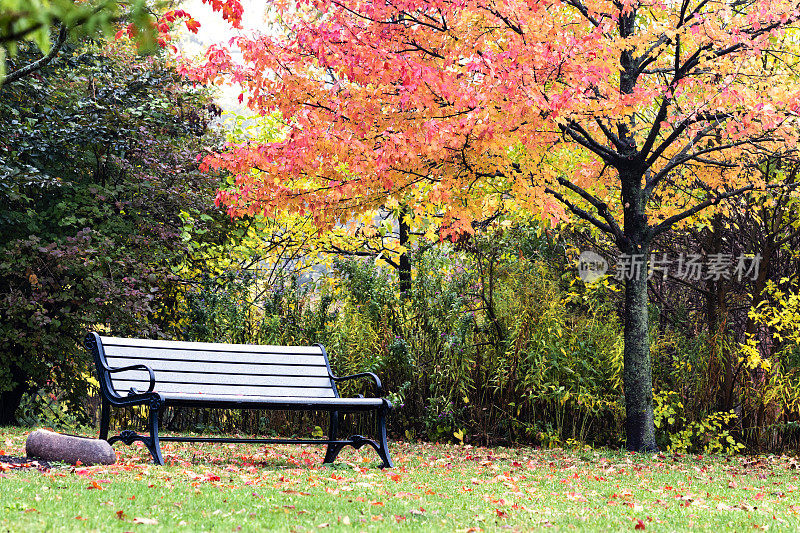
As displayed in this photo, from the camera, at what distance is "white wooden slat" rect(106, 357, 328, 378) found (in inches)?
224

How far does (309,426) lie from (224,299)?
1892 mm

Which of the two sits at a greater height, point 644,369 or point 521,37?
point 521,37

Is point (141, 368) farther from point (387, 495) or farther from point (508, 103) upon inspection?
point (508, 103)

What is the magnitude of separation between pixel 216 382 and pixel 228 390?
0.36 ft

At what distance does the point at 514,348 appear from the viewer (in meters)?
8.31

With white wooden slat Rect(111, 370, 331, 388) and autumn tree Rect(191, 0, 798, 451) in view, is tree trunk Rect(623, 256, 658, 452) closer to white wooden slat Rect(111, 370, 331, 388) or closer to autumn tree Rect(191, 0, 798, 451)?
autumn tree Rect(191, 0, 798, 451)

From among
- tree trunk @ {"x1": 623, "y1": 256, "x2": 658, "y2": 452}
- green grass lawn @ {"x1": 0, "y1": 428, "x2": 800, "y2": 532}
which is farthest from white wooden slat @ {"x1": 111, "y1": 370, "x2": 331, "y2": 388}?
tree trunk @ {"x1": 623, "y1": 256, "x2": 658, "y2": 452}

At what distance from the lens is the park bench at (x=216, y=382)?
17.0 feet

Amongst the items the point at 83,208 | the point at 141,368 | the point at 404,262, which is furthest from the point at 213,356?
the point at 404,262

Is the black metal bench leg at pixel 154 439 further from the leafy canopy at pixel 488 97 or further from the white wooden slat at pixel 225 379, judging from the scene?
the leafy canopy at pixel 488 97

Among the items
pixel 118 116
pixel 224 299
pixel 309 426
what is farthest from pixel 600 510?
pixel 118 116

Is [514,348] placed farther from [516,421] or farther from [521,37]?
[521,37]

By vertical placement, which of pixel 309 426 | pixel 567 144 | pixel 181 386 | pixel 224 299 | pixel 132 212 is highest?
pixel 567 144

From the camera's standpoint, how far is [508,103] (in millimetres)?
6344
